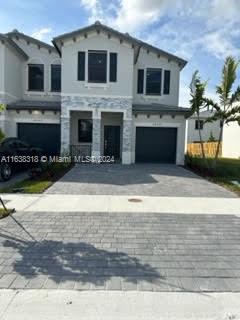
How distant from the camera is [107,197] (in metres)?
9.36

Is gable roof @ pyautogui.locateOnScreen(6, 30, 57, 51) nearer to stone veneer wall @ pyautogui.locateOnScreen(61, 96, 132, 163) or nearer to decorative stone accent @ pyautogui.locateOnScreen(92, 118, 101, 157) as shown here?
stone veneer wall @ pyautogui.locateOnScreen(61, 96, 132, 163)

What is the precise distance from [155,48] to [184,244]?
17.8 m

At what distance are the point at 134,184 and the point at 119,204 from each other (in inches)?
135

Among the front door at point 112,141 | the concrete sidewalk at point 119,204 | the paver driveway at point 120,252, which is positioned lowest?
the paver driveway at point 120,252

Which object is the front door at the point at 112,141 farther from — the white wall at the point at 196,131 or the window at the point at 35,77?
the white wall at the point at 196,131

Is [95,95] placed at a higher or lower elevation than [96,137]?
higher

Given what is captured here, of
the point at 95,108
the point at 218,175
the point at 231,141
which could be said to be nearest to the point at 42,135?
the point at 95,108

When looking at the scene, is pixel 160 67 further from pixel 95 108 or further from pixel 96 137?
pixel 96 137

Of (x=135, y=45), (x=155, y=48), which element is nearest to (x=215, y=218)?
(x=135, y=45)

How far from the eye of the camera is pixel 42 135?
1919 centimetres

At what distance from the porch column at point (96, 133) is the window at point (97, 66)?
6.39ft

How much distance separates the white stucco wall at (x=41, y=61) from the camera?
21.0 m

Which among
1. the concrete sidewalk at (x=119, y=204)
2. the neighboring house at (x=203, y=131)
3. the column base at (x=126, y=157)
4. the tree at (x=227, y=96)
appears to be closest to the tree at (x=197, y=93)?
the tree at (x=227, y=96)

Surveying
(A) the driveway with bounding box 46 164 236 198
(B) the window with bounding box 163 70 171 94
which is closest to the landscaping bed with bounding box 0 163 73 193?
(A) the driveway with bounding box 46 164 236 198
